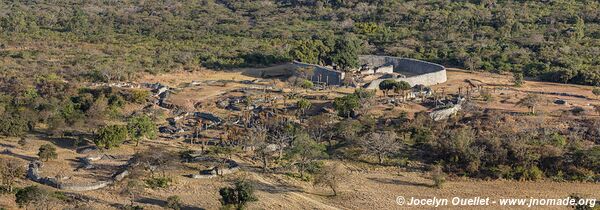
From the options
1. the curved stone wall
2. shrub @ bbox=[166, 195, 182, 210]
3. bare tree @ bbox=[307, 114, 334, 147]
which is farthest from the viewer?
Result: the curved stone wall

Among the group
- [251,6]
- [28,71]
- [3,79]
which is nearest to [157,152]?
[3,79]

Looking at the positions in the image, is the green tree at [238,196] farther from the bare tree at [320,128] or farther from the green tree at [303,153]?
the bare tree at [320,128]

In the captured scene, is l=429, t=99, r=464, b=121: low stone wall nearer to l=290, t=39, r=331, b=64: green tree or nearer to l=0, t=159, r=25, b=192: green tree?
l=290, t=39, r=331, b=64: green tree

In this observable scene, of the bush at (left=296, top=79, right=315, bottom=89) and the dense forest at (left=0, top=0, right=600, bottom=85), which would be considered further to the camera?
the dense forest at (left=0, top=0, right=600, bottom=85)

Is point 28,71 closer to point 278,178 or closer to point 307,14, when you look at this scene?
point 278,178

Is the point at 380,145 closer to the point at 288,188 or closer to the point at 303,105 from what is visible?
the point at 288,188

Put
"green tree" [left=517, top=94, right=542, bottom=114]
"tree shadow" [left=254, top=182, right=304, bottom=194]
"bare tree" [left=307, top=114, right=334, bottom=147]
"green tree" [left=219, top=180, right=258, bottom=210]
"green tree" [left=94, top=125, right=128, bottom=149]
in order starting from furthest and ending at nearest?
"green tree" [left=517, top=94, right=542, bottom=114] < "bare tree" [left=307, top=114, right=334, bottom=147] < "green tree" [left=94, top=125, right=128, bottom=149] < "tree shadow" [left=254, top=182, right=304, bottom=194] < "green tree" [left=219, top=180, right=258, bottom=210]

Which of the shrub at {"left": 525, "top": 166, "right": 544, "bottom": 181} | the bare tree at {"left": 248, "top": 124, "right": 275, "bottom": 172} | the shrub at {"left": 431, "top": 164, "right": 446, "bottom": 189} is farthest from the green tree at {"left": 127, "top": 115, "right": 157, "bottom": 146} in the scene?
the shrub at {"left": 525, "top": 166, "right": 544, "bottom": 181}
